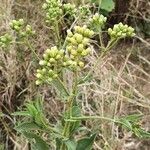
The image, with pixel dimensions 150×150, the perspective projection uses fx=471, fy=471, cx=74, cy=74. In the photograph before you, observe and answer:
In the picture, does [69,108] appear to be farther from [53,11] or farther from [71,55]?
[53,11]

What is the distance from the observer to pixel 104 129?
260cm

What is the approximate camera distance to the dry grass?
267cm

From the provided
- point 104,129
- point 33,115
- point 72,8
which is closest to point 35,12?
point 104,129

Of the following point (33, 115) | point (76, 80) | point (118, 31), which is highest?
point (118, 31)

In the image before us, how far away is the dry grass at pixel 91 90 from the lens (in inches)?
105

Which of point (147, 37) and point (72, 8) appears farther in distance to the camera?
point (147, 37)

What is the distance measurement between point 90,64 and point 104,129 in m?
0.46

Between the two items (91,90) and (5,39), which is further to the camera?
(91,90)

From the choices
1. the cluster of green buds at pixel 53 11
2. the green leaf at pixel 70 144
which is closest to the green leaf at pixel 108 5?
the cluster of green buds at pixel 53 11

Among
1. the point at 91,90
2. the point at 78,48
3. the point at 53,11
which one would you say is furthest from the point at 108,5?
the point at 78,48

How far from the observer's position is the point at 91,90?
8.96 feet

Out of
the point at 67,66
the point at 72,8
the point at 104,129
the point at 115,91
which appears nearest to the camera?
the point at 67,66

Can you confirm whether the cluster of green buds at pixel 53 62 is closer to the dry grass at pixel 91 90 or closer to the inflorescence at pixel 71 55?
the inflorescence at pixel 71 55

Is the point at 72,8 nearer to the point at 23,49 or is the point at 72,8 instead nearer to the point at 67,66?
the point at 67,66
